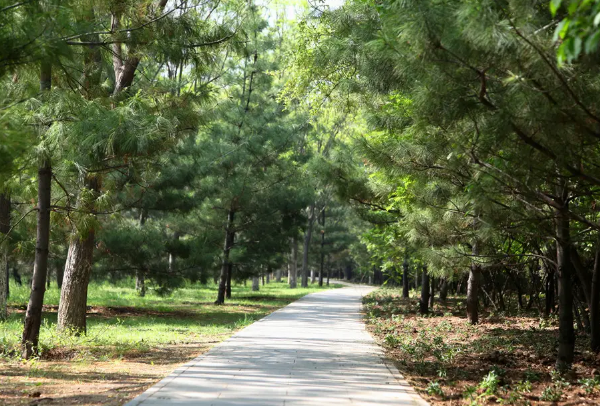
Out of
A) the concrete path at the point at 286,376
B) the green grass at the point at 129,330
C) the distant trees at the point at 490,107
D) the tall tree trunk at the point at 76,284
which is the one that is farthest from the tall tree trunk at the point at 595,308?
the tall tree trunk at the point at 76,284

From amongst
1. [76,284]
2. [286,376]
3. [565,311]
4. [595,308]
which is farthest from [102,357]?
[595,308]

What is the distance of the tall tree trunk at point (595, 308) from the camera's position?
8.43 m

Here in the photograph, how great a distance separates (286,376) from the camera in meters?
7.19

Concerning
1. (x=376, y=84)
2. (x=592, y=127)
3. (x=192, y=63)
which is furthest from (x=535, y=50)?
(x=192, y=63)

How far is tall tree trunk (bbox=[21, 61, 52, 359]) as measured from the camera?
8.46 m

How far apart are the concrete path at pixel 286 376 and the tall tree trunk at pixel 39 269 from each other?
2.48m

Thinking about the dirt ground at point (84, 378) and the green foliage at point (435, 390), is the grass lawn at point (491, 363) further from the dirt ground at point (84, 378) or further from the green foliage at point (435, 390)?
the dirt ground at point (84, 378)

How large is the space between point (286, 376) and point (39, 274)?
4203mm

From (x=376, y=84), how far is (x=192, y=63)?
11.9ft

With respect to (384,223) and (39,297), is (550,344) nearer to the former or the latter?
(384,223)

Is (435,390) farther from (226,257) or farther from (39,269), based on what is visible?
(226,257)

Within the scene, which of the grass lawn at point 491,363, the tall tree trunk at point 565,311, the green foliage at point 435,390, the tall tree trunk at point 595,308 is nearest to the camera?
the grass lawn at point 491,363

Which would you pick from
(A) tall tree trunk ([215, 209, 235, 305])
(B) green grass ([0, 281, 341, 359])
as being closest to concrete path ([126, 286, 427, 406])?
(B) green grass ([0, 281, 341, 359])

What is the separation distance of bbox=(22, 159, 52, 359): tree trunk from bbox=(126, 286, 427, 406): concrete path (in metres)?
2.48
